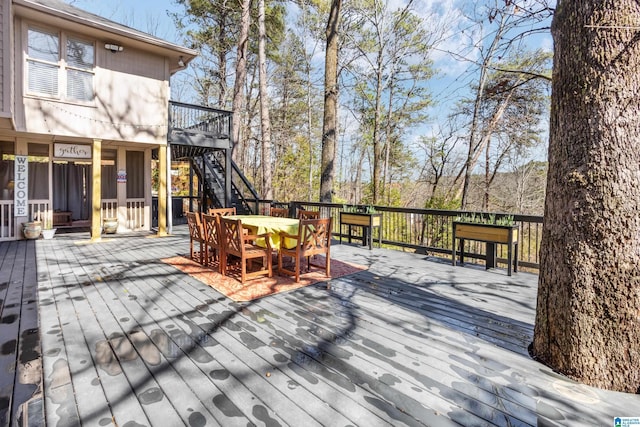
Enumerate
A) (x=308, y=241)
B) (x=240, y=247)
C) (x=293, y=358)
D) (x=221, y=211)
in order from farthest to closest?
(x=221, y=211) < (x=308, y=241) < (x=240, y=247) < (x=293, y=358)

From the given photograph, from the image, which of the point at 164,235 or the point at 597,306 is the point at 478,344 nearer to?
the point at 597,306

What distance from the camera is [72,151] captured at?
7.68 meters

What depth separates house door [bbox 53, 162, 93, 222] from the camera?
32.6ft

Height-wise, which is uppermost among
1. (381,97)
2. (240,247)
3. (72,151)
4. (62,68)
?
(381,97)

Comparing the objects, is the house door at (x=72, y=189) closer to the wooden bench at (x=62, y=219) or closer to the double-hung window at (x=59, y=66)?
the wooden bench at (x=62, y=219)

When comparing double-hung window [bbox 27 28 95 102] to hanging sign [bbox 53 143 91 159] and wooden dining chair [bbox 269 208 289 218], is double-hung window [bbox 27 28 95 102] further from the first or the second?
wooden dining chair [bbox 269 208 289 218]

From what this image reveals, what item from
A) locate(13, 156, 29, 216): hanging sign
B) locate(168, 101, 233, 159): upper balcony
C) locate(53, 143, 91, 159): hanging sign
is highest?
locate(168, 101, 233, 159): upper balcony

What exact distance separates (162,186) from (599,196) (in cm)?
836

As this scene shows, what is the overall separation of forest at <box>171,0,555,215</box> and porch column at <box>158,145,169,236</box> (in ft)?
10.1

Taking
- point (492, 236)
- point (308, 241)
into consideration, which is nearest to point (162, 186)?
point (308, 241)

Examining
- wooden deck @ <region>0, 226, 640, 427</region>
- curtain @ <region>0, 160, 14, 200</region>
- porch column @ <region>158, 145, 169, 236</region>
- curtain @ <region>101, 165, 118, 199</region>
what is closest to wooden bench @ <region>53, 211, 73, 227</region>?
curtain @ <region>101, 165, 118, 199</region>

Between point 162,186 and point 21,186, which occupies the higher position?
→ point 162,186

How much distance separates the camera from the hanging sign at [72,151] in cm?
750

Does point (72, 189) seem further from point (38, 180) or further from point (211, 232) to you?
point (211, 232)
